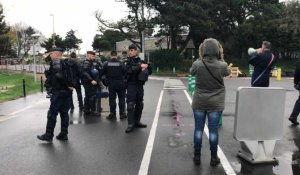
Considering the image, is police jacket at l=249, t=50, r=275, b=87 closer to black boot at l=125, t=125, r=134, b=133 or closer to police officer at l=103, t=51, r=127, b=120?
black boot at l=125, t=125, r=134, b=133

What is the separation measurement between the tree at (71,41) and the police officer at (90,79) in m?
61.1

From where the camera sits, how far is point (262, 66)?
822cm

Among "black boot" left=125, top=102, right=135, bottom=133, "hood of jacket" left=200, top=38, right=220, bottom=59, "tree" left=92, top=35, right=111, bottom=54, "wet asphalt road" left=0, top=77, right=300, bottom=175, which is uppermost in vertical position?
"tree" left=92, top=35, right=111, bottom=54

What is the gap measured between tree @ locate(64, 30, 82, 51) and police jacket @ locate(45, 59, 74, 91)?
212 feet

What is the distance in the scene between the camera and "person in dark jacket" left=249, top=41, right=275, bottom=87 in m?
8.05

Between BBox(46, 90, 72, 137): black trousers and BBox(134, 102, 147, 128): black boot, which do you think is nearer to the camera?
BBox(46, 90, 72, 137): black trousers

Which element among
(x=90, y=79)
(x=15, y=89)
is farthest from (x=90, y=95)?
(x=15, y=89)

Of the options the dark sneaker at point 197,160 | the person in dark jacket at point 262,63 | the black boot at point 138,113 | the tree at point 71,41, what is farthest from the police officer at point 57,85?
the tree at point 71,41

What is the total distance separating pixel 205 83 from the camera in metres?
6.13

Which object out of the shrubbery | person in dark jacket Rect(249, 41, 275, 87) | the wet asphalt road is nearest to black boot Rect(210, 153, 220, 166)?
the wet asphalt road

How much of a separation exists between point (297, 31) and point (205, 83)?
136ft

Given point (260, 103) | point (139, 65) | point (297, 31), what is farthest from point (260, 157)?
point (297, 31)

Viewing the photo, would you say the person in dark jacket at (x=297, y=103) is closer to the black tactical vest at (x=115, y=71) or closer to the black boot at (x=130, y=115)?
the black boot at (x=130, y=115)

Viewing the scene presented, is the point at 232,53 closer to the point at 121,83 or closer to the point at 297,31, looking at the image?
the point at 297,31
